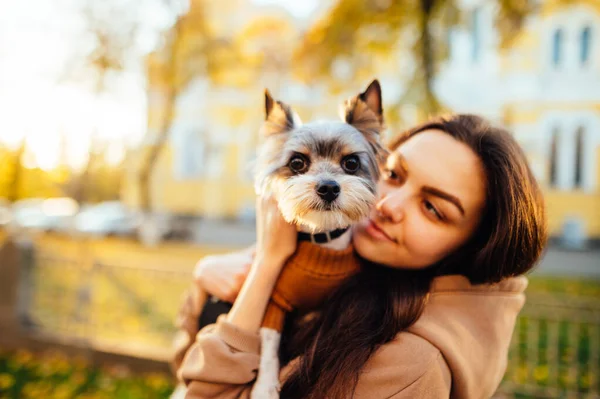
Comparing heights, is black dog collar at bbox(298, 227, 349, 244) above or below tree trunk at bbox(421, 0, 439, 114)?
below

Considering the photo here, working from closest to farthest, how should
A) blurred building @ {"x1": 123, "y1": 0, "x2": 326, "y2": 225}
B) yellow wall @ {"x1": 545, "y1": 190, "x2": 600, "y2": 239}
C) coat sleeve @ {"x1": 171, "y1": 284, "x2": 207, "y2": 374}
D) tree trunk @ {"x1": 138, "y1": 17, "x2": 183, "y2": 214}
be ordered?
coat sleeve @ {"x1": 171, "y1": 284, "x2": 207, "y2": 374} < blurred building @ {"x1": 123, "y1": 0, "x2": 326, "y2": 225} < tree trunk @ {"x1": 138, "y1": 17, "x2": 183, "y2": 214} < yellow wall @ {"x1": 545, "y1": 190, "x2": 600, "y2": 239}

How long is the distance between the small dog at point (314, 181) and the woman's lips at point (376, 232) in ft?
0.22

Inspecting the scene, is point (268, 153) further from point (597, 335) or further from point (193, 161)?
point (193, 161)

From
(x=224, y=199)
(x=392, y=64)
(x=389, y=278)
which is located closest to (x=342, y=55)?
(x=392, y=64)

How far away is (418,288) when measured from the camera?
1.99 metres

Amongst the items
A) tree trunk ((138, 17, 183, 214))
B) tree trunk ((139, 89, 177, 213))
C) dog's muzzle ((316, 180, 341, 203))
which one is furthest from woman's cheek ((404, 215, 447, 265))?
tree trunk ((139, 89, 177, 213))

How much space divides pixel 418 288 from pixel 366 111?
98cm

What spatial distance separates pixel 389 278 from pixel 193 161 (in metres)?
21.9

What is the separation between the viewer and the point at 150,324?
682 cm

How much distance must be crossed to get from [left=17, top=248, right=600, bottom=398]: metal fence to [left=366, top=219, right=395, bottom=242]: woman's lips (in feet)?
12.9

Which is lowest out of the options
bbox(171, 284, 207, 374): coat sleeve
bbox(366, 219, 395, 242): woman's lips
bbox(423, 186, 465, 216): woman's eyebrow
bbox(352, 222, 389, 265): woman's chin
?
bbox(171, 284, 207, 374): coat sleeve

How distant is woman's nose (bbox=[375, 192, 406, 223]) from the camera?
2041 mm

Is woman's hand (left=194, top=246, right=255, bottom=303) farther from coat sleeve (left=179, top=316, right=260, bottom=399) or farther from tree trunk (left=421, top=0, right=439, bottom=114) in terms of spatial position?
tree trunk (left=421, top=0, right=439, bottom=114)

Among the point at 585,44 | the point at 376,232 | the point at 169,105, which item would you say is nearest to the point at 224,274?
the point at 376,232
